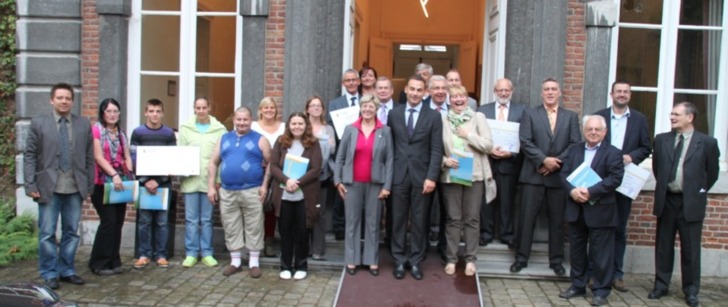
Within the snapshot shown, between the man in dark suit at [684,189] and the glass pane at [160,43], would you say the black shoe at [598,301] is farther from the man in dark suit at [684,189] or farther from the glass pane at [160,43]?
the glass pane at [160,43]

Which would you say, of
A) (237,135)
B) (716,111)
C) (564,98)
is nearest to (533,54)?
(564,98)

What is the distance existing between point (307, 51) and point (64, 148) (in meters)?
2.82

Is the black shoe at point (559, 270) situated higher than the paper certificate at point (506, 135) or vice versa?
the paper certificate at point (506, 135)

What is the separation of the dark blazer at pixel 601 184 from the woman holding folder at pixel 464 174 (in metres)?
0.79

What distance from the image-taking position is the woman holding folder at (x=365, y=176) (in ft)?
22.5

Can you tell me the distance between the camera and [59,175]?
661 centimetres

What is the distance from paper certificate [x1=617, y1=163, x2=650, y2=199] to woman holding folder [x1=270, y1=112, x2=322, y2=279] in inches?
115

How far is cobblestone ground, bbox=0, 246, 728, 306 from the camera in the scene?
6.48m

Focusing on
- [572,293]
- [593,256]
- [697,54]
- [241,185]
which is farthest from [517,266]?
[697,54]

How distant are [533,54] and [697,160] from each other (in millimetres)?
2108

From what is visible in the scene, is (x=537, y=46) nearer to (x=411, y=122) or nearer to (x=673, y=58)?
(x=673, y=58)

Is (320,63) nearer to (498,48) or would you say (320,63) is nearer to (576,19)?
(498,48)

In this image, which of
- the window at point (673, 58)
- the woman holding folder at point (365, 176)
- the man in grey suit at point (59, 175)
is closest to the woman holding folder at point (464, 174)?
the woman holding folder at point (365, 176)

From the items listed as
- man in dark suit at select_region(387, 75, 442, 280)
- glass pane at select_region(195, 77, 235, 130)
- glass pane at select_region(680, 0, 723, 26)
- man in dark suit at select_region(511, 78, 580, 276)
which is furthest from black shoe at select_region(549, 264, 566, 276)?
glass pane at select_region(195, 77, 235, 130)
